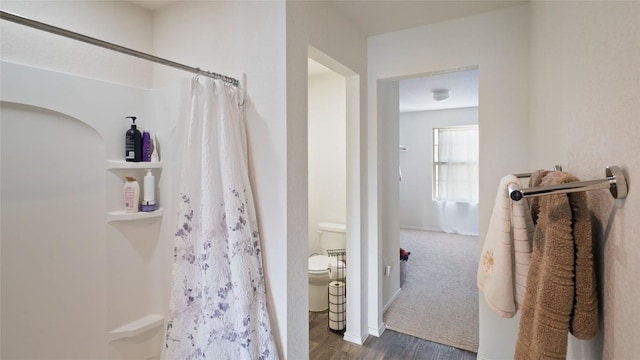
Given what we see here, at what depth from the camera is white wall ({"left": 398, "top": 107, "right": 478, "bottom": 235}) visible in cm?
593

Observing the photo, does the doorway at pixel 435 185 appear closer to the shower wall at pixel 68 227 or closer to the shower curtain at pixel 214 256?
the shower curtain at pixel 214 256

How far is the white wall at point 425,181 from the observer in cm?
593

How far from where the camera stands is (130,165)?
178cm

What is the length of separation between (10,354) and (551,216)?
7.52 feet

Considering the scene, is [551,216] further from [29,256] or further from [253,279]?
[29,256]

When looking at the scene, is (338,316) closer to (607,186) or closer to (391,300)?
(391,300)

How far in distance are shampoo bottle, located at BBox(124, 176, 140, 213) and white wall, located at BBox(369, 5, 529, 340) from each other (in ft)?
6.71

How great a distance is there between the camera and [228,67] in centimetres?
171

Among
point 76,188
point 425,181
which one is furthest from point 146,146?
point 425,181

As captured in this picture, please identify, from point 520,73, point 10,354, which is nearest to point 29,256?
point 10,354

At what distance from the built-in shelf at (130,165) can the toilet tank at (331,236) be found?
6.22 ft

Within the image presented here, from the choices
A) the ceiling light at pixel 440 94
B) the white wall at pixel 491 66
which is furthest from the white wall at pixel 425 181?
the white wall at pixel 491 66

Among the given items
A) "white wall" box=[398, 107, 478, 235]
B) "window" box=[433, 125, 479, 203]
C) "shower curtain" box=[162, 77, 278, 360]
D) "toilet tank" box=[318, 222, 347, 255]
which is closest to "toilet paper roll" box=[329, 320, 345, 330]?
"toilet tank" box=[318, 222, 347, 255]

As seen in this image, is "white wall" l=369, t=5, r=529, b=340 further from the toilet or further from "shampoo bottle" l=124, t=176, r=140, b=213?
"shampoo bottle" l=124, t=176, r=140, b=213
